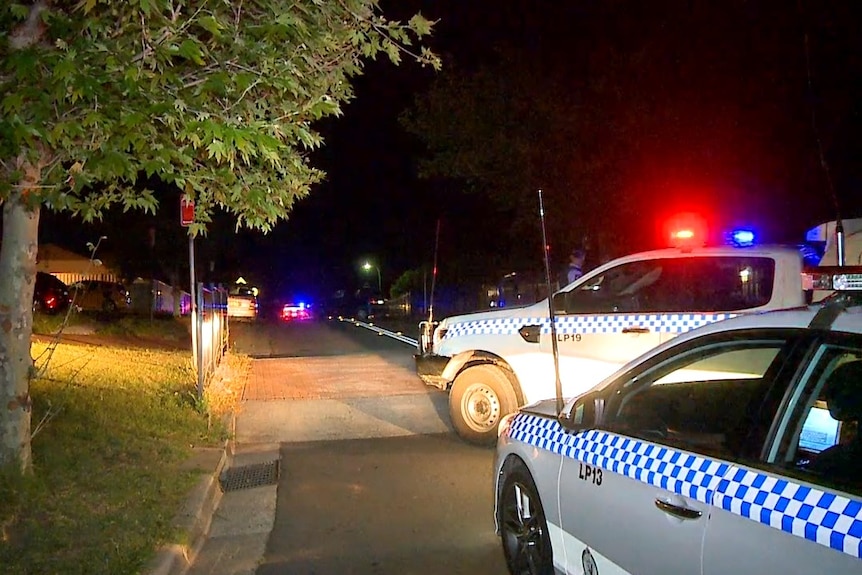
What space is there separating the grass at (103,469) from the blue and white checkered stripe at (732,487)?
284 centimetres

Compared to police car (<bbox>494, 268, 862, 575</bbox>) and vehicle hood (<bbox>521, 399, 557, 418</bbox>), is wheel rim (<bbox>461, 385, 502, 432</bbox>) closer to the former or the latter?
vehicle hood (<bbox>521, 399, 557, 418</bbox>)

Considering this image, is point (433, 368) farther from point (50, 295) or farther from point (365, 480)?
point (50, 295)

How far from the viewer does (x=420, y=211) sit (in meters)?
30.0

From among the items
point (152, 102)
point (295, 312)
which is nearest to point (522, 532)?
point (152, 102)

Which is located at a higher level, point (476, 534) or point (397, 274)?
point (397, 274)

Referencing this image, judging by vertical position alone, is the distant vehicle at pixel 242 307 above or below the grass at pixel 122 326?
above

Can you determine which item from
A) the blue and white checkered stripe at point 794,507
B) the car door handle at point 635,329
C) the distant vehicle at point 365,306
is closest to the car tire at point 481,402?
the car door handle at point 635,329

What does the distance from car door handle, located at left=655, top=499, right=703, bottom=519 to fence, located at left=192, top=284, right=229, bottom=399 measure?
7.52 m

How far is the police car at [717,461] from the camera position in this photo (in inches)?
114

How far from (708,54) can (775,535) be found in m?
10.4

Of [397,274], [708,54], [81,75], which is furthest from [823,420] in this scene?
[397,274]

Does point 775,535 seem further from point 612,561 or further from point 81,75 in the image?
point 81,75

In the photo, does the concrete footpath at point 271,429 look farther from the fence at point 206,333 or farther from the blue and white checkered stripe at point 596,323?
the blue and white checkered stripe at point 596,323

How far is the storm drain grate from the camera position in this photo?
25.6 ft
